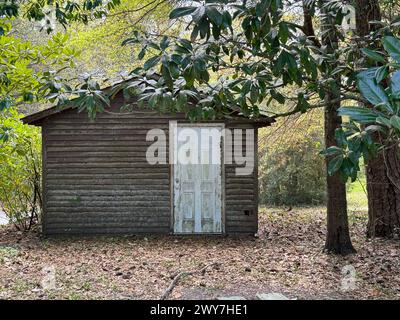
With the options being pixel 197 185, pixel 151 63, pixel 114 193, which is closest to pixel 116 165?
pixel 114 193

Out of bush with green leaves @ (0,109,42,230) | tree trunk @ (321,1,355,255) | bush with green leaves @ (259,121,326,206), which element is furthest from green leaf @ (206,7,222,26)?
bush with green leaves @ (259,121,326,206)

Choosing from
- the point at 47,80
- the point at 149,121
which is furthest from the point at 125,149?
the point at 47,80

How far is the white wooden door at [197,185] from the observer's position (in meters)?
9.85

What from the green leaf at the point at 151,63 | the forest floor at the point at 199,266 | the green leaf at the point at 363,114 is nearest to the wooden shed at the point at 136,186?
the forest floor at the point at 199,266

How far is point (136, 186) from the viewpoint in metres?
9.93

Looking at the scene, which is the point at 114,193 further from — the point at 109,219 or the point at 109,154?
the point at 109,154

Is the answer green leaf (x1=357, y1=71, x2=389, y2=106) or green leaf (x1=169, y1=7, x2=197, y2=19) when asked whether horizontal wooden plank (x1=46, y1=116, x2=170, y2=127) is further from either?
green leaf (x1=357, y1=71, x2=389, y2=106)

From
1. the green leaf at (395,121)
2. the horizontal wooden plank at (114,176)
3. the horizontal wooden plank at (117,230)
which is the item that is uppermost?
the green leaf at (395,121)

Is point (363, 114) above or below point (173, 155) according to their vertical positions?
below

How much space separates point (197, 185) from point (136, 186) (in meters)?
1.30

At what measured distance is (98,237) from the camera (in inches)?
384

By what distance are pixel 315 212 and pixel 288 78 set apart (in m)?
9.90

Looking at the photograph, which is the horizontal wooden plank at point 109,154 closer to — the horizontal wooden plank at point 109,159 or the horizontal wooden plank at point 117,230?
the horizontal wooden plank at point 109,159

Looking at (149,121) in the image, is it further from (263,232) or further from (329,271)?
(329,271)
